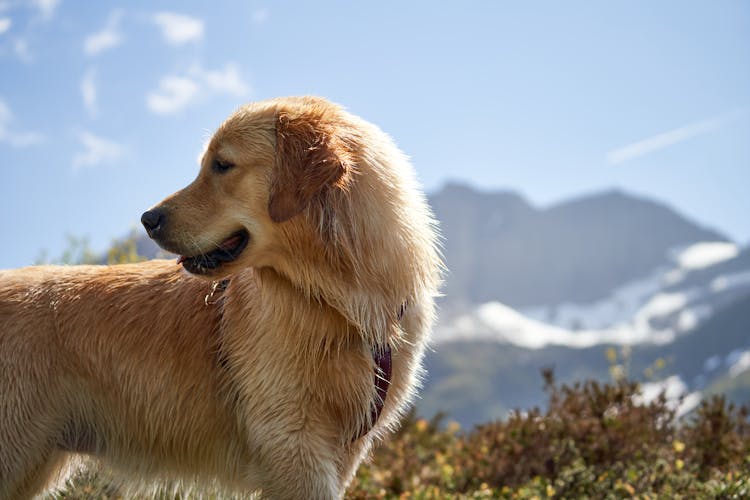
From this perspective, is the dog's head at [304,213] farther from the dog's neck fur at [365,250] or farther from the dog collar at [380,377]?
the dog collar at [380,377]

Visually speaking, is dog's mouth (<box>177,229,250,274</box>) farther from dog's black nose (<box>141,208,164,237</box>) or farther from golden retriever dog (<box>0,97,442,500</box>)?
dog's black nose (<box>141,208,164,237</box>)

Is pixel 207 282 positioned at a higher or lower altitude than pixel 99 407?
higher

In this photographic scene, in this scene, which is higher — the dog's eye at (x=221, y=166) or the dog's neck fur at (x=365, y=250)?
the dog's eye at (x=221, y=166)

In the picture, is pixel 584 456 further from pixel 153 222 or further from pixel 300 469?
pixel 153 222

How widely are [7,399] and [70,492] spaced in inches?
56.1

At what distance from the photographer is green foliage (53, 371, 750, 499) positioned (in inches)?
228

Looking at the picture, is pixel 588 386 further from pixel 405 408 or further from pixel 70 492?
pixel 70 492

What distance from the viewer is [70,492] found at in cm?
498

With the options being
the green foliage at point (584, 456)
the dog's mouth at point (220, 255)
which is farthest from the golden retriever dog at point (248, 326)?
the green foliage at point (584, 456)

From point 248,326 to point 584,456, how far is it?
12.6 ft

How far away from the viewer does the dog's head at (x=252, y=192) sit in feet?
11.6

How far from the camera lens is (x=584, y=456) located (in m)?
6.57

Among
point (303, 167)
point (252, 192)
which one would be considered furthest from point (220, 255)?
point (303, 167)

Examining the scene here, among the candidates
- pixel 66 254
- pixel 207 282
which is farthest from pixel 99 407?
pixel 66 254
